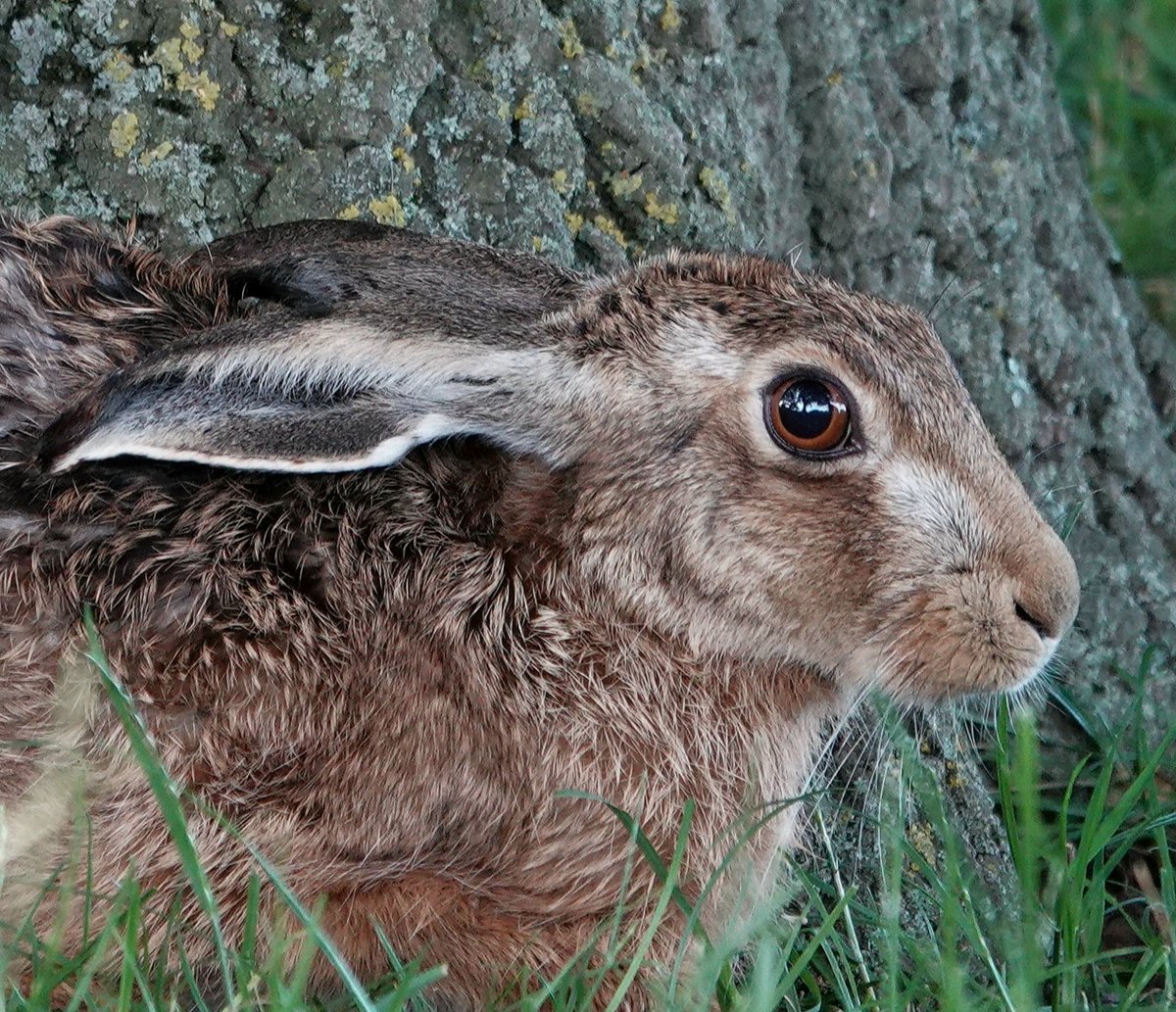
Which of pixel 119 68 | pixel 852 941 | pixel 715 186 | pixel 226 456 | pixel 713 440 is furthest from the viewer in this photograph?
pixel 715 186

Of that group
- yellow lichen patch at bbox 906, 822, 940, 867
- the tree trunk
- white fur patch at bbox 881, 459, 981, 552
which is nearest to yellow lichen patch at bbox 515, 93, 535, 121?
the tree trunk

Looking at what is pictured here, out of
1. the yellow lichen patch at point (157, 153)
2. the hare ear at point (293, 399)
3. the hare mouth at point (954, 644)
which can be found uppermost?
the yellow lichen patch at point (157, 153)

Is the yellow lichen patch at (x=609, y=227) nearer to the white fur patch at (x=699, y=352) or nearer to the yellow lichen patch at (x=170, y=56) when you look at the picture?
the white fur patch at (x=699, y=352)

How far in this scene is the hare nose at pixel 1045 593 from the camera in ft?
9.59

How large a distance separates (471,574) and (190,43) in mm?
1401

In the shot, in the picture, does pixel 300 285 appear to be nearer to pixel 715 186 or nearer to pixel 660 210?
pixel 660 210

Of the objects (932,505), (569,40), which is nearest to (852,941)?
(932,505)

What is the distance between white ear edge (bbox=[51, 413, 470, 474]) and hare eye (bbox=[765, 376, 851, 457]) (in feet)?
2.12

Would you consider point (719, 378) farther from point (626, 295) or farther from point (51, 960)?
point (51, 960)

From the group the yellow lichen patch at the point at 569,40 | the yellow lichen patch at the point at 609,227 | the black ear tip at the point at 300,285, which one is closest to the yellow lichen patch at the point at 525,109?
the yellow lichen patch at the point at 569,40

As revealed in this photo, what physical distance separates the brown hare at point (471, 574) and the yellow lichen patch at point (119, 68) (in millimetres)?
547

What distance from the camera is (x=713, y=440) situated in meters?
3.03

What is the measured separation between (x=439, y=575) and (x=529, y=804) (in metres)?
0.45

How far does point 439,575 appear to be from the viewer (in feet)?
10.0
